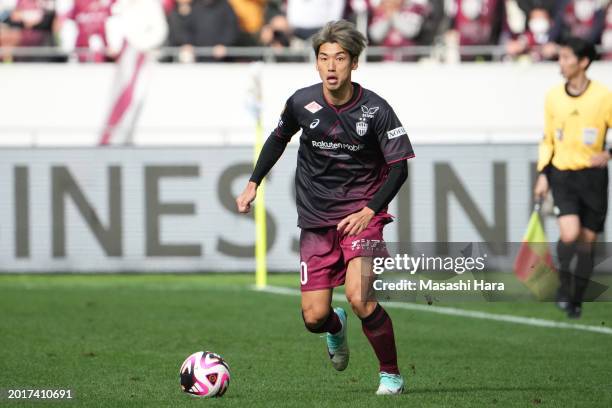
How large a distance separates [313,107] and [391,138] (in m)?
0.56

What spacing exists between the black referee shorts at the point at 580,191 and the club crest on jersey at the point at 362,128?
5.28 m

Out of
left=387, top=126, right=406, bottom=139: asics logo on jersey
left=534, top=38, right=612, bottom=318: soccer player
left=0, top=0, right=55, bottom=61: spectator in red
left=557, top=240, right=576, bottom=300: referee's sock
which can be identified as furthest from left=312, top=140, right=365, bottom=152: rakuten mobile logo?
left=0, top=0, right=55, bottom=61: spectator in red

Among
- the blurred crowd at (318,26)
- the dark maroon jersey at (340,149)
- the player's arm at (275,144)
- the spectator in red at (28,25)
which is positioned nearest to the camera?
the dark maroon jersey at (340,149)

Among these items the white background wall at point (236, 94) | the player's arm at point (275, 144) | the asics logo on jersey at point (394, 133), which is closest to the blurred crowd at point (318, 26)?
the white background wall at point (236, 94)

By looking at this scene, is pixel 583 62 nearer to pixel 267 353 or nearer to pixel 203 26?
pixel 267 353

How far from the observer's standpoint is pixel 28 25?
19906 mm

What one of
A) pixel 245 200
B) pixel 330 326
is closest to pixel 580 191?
pixel 330 326

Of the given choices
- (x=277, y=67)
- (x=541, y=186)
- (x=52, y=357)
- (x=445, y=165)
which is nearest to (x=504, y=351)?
(x=541, y=186)

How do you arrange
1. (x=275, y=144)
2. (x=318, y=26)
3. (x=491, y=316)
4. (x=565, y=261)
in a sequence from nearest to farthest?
(x=275, y=144)
(x=565, y=261)
(x=491, y=316)
(x=318, y=26)

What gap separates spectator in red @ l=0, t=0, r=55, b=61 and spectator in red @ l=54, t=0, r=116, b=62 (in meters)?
0.32

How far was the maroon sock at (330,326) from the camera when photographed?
8.25m

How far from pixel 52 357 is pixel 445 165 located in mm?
8795

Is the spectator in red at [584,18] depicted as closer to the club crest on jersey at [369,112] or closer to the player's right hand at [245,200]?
the club crest on jersey at [369,112]

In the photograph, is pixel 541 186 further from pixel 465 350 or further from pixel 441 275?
pixel 441 275
